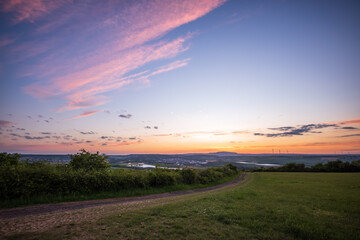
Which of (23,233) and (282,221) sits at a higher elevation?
(23,233)

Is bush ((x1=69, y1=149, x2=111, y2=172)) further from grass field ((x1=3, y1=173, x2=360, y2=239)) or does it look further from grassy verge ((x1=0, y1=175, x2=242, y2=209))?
grass field ((x1=3, y1=173, x2=360, y2=239))

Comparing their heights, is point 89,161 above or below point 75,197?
above

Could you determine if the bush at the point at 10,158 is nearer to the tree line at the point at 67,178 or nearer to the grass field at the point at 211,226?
the tree line at the point at 67,178

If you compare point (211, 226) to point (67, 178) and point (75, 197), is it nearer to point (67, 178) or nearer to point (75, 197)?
point (75, 197)

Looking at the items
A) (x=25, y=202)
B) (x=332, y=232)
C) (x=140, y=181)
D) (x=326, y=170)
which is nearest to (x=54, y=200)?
(x=25, y=202)

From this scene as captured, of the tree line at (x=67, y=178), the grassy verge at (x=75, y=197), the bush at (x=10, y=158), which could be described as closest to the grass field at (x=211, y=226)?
the grassy verge at (x=75, y=197)

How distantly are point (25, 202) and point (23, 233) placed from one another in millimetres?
8010

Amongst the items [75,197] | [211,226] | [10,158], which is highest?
[10,158]

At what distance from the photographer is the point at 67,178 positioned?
15.2 metres

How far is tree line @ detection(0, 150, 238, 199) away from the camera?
1262 centimetres

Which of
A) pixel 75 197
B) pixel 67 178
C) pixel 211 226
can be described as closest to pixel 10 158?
pixel 67 178

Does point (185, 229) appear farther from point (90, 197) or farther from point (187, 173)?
point (187, 173)

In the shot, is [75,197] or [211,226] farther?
[75,197]

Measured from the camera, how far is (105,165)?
22.0m
